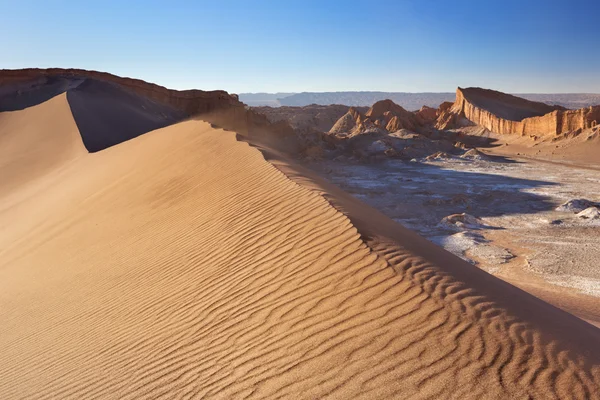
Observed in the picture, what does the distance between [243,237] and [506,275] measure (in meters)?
5.39

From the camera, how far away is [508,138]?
113ft

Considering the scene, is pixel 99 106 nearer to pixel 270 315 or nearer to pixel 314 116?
pixel 270 315

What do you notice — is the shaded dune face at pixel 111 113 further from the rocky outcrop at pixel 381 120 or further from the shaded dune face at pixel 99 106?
the rocky outcrop at pixel 381 120

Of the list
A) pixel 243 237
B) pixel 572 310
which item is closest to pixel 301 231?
pixel 243 237

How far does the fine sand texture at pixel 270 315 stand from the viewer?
114 inches

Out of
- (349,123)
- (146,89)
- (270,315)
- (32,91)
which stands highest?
(146,89)

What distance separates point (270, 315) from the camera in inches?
146

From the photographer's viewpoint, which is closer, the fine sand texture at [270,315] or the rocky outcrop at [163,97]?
the fine sand texture at [270,315]

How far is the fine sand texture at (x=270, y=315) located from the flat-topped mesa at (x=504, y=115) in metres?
29.0

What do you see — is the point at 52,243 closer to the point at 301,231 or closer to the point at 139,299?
the point at 139,299

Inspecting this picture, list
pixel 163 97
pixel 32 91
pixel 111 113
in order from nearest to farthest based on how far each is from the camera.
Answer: pixel 111 113 < pixel 32 91 < pixel 163 97

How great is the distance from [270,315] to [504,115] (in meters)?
41.0

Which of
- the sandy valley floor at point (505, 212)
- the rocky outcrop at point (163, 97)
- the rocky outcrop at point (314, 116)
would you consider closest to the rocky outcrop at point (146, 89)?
the rocky outcrop at point (163, 97)

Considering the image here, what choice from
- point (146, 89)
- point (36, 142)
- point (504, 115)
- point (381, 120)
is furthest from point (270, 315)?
point (504, 115)
